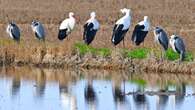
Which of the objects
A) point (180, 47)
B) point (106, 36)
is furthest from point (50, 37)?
point (180, 47)

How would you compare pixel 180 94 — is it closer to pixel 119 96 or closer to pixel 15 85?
pixel 119 96

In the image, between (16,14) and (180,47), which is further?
(16,14)

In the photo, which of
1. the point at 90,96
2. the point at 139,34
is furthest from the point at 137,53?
the point at 90,96

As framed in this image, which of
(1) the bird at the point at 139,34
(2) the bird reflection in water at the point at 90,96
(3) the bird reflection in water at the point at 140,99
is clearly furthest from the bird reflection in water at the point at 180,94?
(1) the bird at the point at 139,34

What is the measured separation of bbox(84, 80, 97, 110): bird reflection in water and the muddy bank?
7.20 ft

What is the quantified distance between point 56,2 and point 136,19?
860 cm

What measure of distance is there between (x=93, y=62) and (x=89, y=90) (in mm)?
3913

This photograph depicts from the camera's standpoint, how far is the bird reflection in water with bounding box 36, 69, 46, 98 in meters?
20.3

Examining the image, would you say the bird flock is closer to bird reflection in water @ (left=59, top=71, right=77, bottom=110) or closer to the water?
the water

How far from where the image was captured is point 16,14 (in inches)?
1564

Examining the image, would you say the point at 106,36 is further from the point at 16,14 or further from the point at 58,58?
the point at 16,14

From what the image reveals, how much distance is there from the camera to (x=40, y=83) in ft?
73.1

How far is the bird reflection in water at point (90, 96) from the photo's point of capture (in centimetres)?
1873

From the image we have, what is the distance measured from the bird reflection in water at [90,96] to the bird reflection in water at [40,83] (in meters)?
1.04
